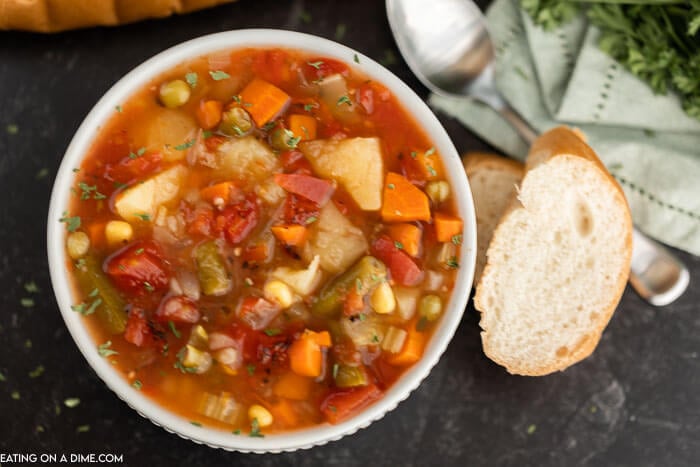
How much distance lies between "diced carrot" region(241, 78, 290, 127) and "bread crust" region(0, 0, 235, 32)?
823 mm

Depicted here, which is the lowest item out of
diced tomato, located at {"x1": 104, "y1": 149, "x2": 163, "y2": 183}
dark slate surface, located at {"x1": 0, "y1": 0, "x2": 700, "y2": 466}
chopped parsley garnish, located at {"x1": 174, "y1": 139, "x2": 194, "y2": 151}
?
dark slate surface, located at {"x1": 0, "y1": 0, "x2": 700, "y2": 466}

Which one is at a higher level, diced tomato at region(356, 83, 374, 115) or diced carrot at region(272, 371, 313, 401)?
diced tomato at region(356, 83, 374, 115)

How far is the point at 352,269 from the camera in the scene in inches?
124

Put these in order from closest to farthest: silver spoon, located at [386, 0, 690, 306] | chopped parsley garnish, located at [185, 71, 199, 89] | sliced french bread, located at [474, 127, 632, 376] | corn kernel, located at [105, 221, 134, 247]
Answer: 1. corn kernel, located at [105, 221, 134, 247]
2. chopped parsley garnish, located at [185, 71, 199, 89]
3. sliced french bread, located at [474, 127, 632, 376]
4. silver spoon, located at [386, 0, 690, 306]

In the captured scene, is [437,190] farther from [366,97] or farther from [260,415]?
[260,415]

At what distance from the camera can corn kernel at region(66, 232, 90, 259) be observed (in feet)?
10.3

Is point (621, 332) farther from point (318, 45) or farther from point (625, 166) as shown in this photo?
point (318, 45)

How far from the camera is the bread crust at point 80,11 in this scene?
141 inches

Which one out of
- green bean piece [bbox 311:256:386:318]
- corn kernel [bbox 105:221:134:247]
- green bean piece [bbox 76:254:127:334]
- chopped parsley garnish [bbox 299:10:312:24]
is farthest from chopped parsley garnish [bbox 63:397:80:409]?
chopped parsley garnish [bbox 299:10:312:24]

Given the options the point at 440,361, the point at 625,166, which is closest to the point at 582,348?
the point at 440,361

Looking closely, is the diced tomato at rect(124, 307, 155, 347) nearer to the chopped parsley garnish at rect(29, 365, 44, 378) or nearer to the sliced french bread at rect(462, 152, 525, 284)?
the chopped parsley garnish at rect(29, 365, 44, 378)

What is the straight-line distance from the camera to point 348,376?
3.16 m

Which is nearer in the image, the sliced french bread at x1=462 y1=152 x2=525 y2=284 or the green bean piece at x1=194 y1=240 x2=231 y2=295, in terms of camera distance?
the green bean piece at x1=194 y1=240 x2=231 y2=295

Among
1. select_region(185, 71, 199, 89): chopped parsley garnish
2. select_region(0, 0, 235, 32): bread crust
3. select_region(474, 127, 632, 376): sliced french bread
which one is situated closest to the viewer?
select_region(185, 71, 199, 89): chopped parsley garnish
